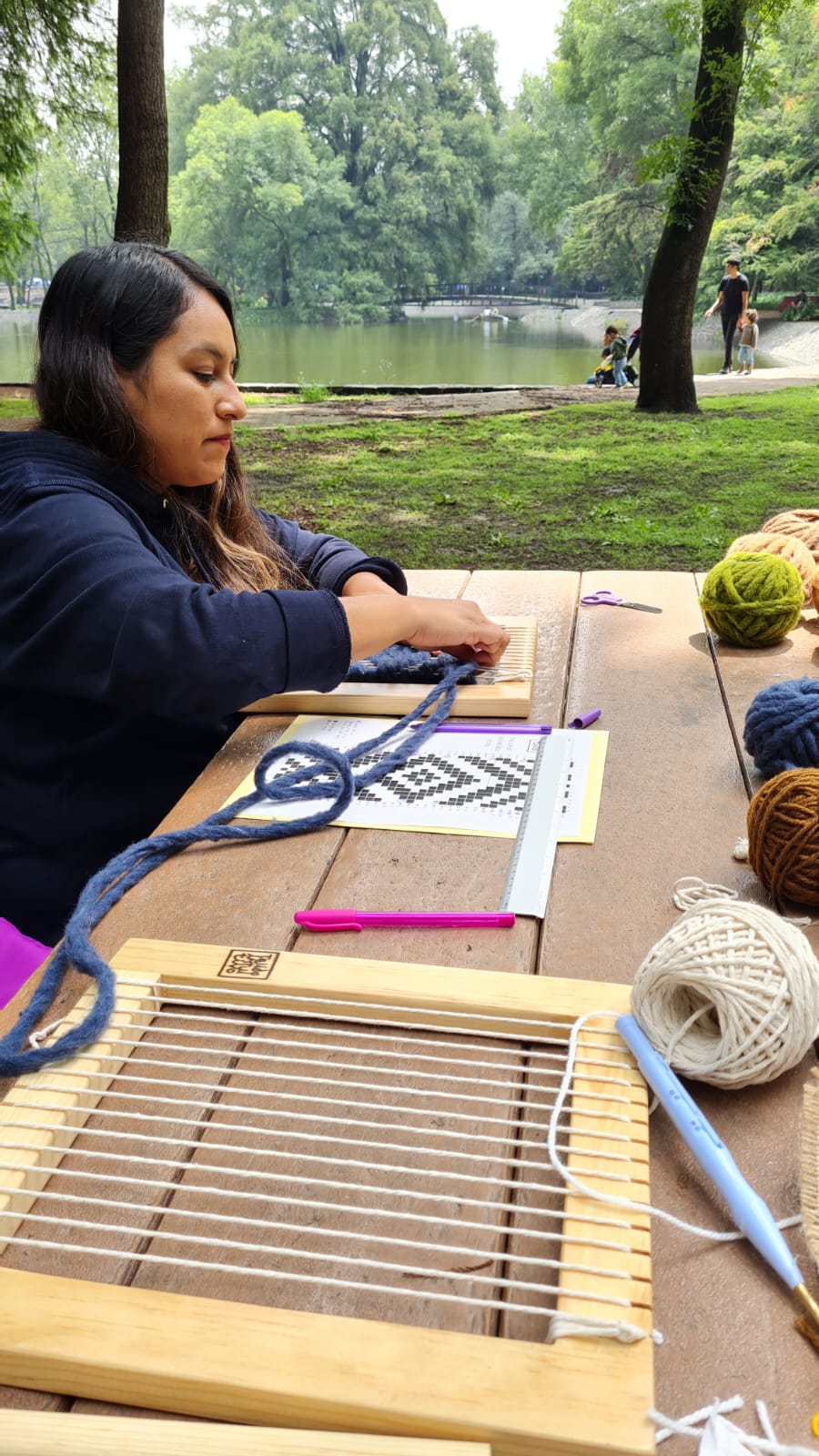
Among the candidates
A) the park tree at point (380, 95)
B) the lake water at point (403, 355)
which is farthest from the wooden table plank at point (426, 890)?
the park tree at point (380, 95)

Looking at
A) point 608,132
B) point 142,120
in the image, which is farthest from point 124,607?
point 608,132

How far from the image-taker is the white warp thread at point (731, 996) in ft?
2.21

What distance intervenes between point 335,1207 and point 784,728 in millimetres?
702

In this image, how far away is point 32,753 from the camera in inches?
47.8

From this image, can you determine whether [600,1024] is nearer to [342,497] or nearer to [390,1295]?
[390,1295]

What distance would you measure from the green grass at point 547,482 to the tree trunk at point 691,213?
10.5 inches

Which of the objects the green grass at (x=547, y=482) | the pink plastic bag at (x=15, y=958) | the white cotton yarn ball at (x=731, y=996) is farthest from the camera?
the green grass at (x=547, y=482)

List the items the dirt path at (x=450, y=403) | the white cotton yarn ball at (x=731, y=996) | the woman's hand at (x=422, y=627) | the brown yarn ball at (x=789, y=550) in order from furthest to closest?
the dirt path at (x=450, y=403) < the brown yarn ball at (x=789, y=550) < the woman's hand at (x=422, y=627) < the white cotton yarn ball at (x=731, y=996)

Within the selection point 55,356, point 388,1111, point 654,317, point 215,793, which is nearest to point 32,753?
point 215,793

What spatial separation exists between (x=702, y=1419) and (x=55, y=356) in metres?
1.28

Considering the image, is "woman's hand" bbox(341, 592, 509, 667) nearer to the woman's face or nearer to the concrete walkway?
the woman's face

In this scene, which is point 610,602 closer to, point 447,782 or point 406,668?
point 406,668

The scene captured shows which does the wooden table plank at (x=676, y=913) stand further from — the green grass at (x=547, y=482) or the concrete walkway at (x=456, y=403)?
the concrete walkway at (x=456, y=403)

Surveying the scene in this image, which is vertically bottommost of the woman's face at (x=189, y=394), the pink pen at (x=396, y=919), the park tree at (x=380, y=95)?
the pink pen at (x=396, y=919)
